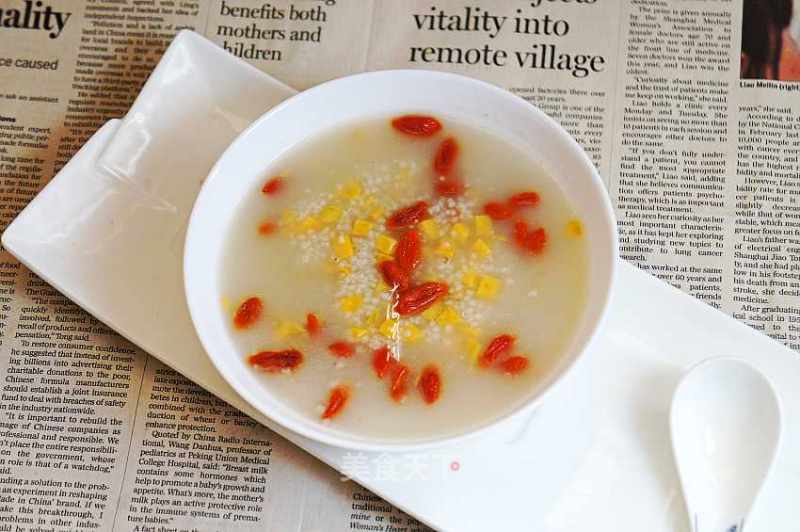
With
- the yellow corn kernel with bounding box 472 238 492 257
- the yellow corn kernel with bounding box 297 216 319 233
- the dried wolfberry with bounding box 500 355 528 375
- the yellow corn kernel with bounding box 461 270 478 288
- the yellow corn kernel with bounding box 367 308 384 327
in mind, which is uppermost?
the yellow corn kernel with bounding box 472 238 492 257

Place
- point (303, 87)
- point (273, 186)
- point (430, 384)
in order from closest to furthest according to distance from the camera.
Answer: point (430, 384), point (273, 186), point (303, 87)

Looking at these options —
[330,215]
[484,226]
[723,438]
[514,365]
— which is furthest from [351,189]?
[723,438]

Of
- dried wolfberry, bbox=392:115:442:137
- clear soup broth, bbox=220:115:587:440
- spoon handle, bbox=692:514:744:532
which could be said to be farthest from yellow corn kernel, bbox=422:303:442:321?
spoon handle, bbox=692:514:744:532

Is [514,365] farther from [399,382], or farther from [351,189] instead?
[351,189]

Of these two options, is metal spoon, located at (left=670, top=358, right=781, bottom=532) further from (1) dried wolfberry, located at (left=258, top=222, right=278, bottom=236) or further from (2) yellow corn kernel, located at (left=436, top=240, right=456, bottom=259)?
(1) dried wolfberry, located at (left=258, top=222, right=278, bottom=236)

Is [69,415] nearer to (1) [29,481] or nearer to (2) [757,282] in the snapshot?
(1) [29,481]

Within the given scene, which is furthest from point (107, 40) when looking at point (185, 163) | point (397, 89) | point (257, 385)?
point (257, 385)
